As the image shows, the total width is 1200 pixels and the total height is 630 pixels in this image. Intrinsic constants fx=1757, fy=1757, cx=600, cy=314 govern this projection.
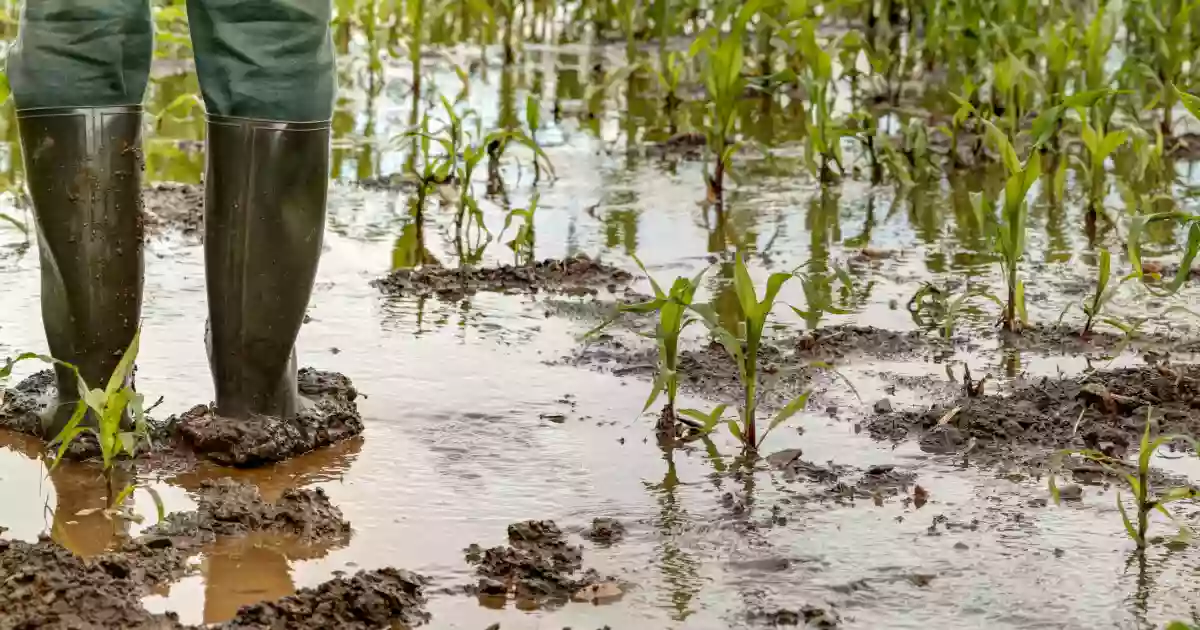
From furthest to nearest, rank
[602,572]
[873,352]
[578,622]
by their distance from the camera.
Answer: [873,352] < [602,572] < [578,622]

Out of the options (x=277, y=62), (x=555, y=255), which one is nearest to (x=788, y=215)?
(x=555, y=255)

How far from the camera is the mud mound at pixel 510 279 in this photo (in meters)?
4.15

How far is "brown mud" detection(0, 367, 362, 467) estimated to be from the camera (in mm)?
2924

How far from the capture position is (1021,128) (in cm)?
638

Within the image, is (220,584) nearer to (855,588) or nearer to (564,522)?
(564,522)

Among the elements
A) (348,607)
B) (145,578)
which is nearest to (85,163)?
(145,578)

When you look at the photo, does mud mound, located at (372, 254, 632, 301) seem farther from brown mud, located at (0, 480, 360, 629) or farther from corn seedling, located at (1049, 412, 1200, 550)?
corn seedling, located at (1049, 412, 1200, 550)

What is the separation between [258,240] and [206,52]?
12.4 inches

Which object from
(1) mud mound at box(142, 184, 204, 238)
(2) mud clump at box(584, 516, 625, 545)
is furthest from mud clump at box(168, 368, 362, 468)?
(1) mud mound at box(142, 184, 204, 238)

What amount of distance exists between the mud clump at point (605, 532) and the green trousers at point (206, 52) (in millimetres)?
848

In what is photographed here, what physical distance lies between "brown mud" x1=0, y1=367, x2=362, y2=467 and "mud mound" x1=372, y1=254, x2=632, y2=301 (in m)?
0.91

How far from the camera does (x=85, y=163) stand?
9.46 feet

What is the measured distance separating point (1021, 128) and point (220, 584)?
459cm

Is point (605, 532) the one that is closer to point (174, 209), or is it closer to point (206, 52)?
point (206, 52)
